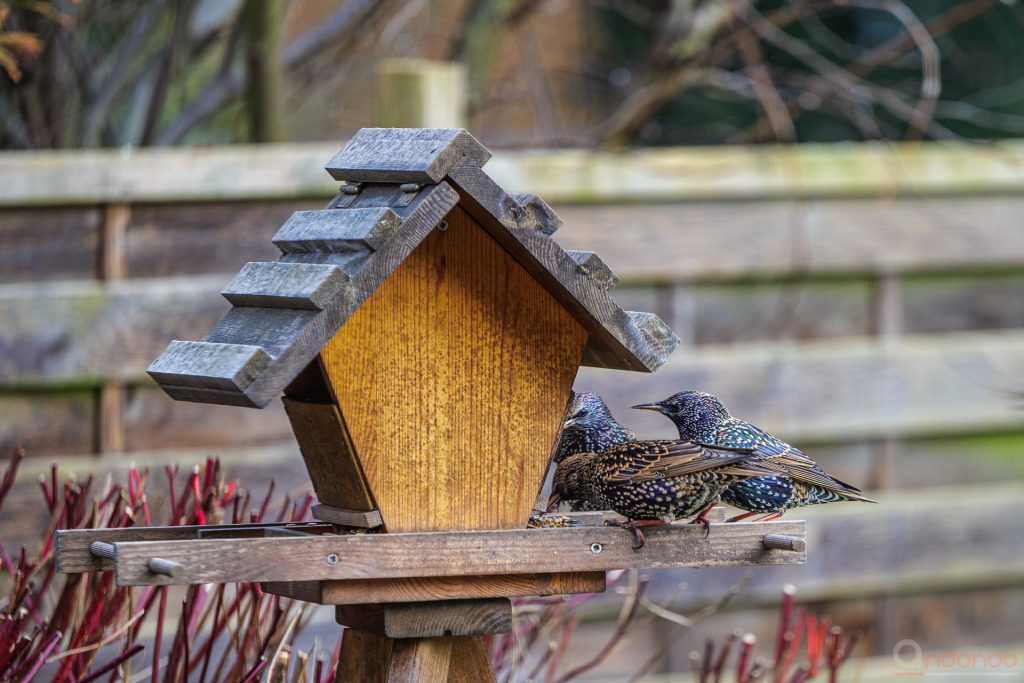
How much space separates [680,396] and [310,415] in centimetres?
53

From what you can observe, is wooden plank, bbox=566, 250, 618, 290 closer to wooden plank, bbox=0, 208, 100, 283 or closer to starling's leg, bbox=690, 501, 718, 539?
starling's leg, bbox=690, 501, 718, 539

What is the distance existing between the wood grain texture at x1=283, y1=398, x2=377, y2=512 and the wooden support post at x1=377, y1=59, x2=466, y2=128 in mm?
1671

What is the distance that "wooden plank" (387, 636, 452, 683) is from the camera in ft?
5.21

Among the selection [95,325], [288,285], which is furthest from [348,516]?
[95,325]

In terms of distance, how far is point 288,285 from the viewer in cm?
140

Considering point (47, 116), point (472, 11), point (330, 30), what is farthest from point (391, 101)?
point (47, 116)

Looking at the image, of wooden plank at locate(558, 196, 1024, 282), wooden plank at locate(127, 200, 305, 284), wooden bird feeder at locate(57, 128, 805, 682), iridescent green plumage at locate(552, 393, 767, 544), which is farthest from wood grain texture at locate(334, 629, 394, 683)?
wooden plank at locate(558, 196, 1024, 282)

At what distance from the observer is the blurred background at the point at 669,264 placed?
2867mm

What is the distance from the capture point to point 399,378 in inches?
60.3

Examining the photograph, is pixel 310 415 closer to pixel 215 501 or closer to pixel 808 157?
pixel 215 501

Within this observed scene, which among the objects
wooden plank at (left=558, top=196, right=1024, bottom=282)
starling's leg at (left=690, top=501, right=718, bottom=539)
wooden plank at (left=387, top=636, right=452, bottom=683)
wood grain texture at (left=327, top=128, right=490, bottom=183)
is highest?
wooden plank at (left=558, top=196, right=1024, bottom=282)

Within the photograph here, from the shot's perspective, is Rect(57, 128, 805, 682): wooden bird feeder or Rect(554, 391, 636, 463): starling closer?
Rect(57, 128, 805, 682): wooden bird feeder

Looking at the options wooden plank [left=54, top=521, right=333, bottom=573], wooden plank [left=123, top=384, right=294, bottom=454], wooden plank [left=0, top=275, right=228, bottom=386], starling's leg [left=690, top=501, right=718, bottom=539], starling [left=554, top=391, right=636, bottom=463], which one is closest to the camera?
wooden plank [left=54, top=521, right=333, bottom=573]

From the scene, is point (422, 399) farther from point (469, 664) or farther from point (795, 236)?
point (795, 236)
